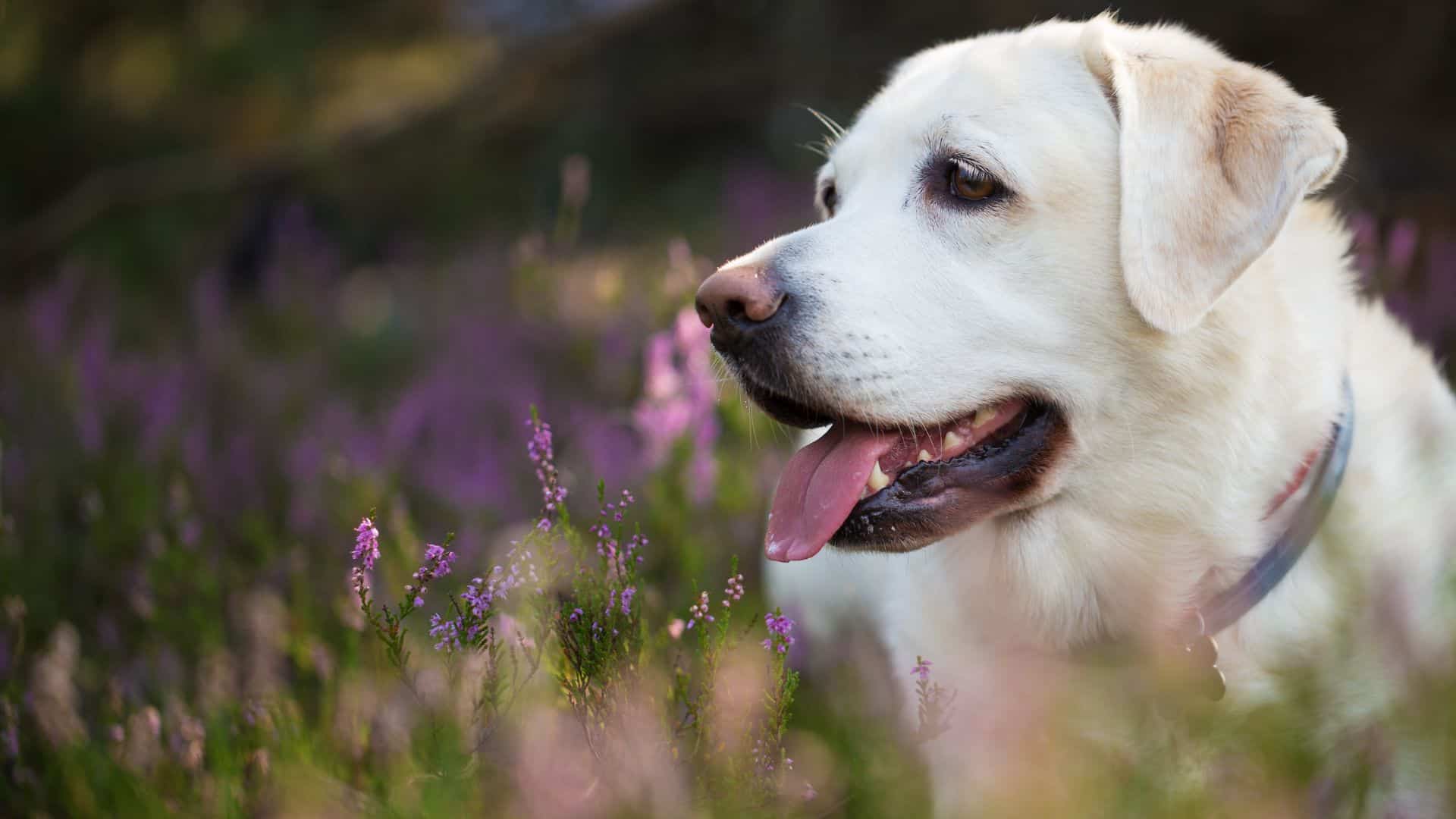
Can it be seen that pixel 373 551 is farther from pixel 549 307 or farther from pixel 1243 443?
pixel 549 307

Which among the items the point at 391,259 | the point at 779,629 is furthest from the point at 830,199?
the point at 391,259

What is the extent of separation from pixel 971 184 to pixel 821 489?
27.0 inches

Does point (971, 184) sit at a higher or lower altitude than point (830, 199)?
higher

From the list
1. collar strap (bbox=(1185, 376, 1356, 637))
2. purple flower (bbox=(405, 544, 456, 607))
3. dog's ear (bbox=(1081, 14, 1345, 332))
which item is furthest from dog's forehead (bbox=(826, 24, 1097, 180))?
purple flower (bbox=(405, 544, 456, 607))

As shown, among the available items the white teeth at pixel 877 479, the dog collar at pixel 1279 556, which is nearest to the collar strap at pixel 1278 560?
the dog collar at pixel 1279 556

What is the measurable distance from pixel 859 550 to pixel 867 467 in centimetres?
17

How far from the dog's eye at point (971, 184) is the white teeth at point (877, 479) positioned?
571 millimetres

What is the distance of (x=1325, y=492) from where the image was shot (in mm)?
2219

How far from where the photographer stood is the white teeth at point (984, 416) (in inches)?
89.5

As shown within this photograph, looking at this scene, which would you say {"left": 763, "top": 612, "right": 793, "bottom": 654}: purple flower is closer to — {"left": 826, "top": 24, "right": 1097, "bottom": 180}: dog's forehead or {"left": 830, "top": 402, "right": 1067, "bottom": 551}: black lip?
{"left": 830, "top": 402, "right": 1067, "bottom": 551}: black lip

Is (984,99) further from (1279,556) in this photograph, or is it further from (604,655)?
(604,655)

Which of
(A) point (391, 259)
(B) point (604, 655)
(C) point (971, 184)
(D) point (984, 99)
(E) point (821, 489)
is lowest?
(A) point (391, 259)

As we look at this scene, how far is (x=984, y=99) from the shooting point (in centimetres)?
229

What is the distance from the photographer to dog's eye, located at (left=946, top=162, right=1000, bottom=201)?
2232mm
